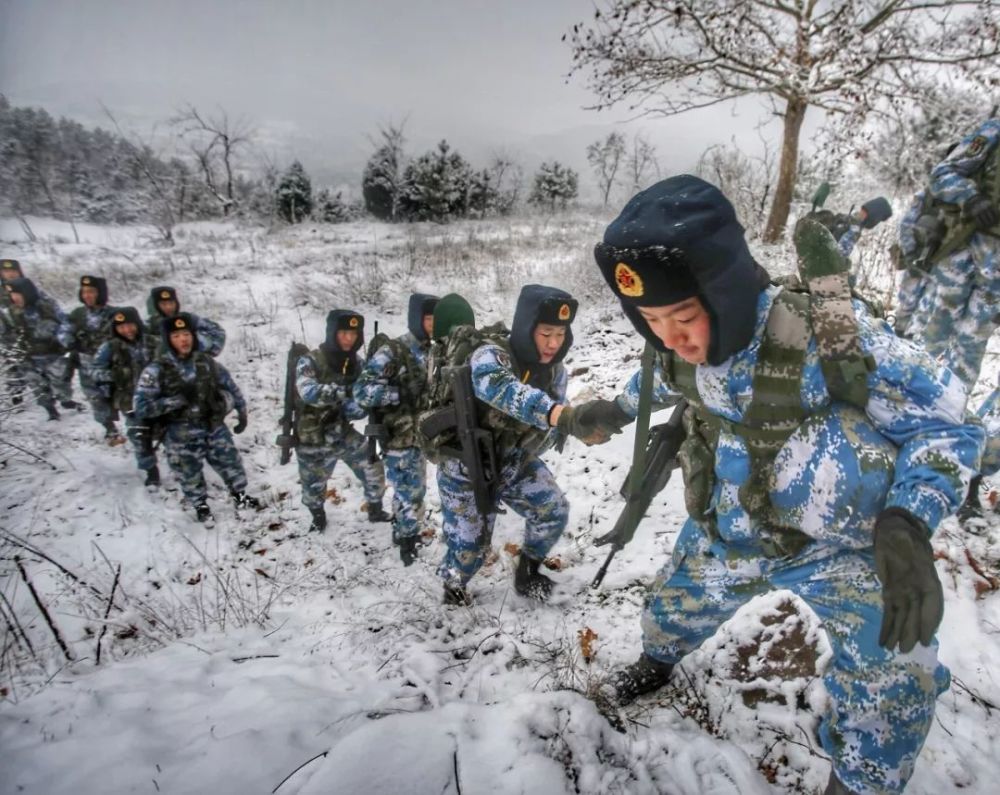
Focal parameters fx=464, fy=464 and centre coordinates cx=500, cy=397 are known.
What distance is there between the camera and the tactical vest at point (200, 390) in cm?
457

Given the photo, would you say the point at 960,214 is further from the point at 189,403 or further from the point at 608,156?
the point at 608,156

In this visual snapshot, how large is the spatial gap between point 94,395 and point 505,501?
7.07m

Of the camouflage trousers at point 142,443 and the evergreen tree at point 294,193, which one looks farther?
the evergreen tree at point 294,193

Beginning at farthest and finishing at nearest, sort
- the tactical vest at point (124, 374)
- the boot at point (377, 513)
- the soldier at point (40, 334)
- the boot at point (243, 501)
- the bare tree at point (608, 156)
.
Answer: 1. the bare tree at point (608, 156)
2. the soldier at point (40, 334)
3. the tactical vest at point (124, 374)
4. the boot at point (243, 501)
5. the boot at point (377, 513)

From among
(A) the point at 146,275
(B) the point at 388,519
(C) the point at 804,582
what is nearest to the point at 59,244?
(A) the point at 146,275

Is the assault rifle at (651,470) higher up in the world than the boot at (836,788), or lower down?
higher up

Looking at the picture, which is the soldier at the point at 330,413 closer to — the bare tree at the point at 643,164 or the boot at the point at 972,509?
the boot at the point at 972,509

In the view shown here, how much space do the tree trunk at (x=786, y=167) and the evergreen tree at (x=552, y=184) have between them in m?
25.8

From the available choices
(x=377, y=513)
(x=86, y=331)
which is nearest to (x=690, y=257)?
(x=377, y=513)

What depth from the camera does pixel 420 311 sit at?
4422mm

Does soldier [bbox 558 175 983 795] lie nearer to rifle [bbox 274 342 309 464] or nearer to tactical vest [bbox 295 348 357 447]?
tactical vest [bbox 295 348 357 447]

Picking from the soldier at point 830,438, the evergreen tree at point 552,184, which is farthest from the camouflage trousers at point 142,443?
the evergreen tree at point 552,184

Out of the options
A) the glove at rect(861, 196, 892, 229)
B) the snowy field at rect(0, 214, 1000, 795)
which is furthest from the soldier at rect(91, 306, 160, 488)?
the glove at rect(861, 196, 892, 229)

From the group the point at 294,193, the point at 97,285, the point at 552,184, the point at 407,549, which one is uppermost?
the point at 552,184
